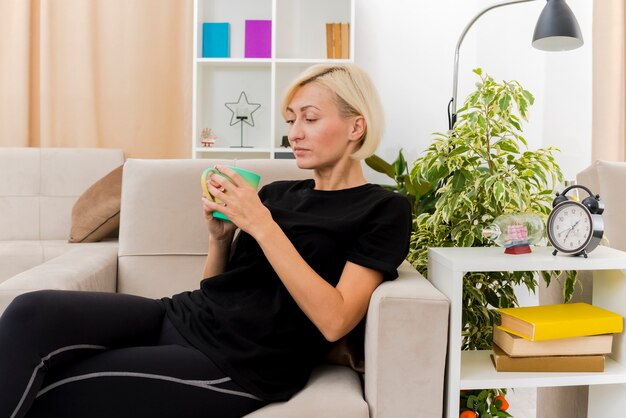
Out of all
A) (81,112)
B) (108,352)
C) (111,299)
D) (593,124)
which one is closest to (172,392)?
(108,352)

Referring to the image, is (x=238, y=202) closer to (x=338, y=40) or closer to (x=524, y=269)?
(x=524, y=269)

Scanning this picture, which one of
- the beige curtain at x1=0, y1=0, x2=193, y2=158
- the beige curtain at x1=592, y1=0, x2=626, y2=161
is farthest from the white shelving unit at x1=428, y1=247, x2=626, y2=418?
the beige curtain at x1=0, y1=0, x2=193, y2=158

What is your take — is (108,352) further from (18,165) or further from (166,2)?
(166,2)

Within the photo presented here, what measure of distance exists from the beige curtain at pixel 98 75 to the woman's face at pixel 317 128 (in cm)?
233

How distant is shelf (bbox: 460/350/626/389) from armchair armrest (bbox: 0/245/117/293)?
0.96m

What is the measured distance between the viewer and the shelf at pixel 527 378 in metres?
1.32

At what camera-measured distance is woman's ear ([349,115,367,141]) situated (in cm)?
145

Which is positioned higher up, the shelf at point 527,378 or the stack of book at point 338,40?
the stack of book at point 338,40

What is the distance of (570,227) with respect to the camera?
1420 millimetres

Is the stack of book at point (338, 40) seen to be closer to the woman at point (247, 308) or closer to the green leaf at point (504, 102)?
the green leaf at point (504, 102)

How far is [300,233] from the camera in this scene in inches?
54.7

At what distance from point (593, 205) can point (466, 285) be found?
548mm

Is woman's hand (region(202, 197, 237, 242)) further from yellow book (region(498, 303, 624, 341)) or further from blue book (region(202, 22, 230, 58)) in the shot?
blue book (region(202, 22, 230, 58))

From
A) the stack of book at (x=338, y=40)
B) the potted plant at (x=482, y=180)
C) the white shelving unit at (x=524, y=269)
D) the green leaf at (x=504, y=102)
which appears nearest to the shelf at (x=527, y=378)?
the white shelving unit at (x=524, y=269)
